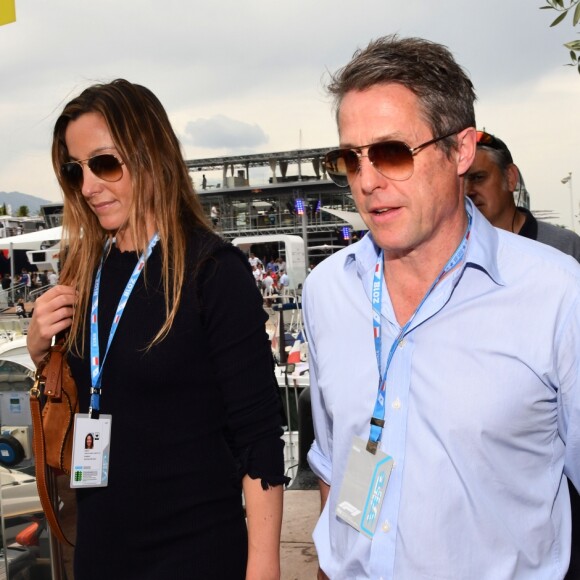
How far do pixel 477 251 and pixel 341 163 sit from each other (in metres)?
0.41

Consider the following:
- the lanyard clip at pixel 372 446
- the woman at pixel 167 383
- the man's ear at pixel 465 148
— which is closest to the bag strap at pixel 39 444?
the woman at pixel 167 383

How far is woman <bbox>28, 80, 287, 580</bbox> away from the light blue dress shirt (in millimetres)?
316

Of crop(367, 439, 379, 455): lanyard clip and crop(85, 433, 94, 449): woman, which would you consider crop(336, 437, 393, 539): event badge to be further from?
crop(85, 433, 94, 449): woman

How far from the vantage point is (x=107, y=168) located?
183cm

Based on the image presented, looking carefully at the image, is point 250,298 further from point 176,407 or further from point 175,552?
point 175,552

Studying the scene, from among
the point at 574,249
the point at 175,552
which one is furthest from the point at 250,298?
the point at 574,249

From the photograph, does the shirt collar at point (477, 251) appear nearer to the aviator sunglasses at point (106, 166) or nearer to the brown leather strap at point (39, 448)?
the aviator sunglasses at point (106, 166)

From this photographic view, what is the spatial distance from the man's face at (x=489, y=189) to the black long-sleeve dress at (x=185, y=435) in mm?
2356

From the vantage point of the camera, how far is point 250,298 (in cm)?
177

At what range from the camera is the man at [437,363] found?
55.6 inches

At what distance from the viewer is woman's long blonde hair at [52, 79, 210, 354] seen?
1.80m

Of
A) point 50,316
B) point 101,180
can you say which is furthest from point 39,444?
point 101,180

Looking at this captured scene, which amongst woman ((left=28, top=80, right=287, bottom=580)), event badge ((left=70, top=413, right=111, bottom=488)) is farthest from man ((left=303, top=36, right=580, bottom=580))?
event badge ((left=70, top=413, right=111, bottom=488))

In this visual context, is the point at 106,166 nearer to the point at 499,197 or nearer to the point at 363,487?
the point at 363,487
